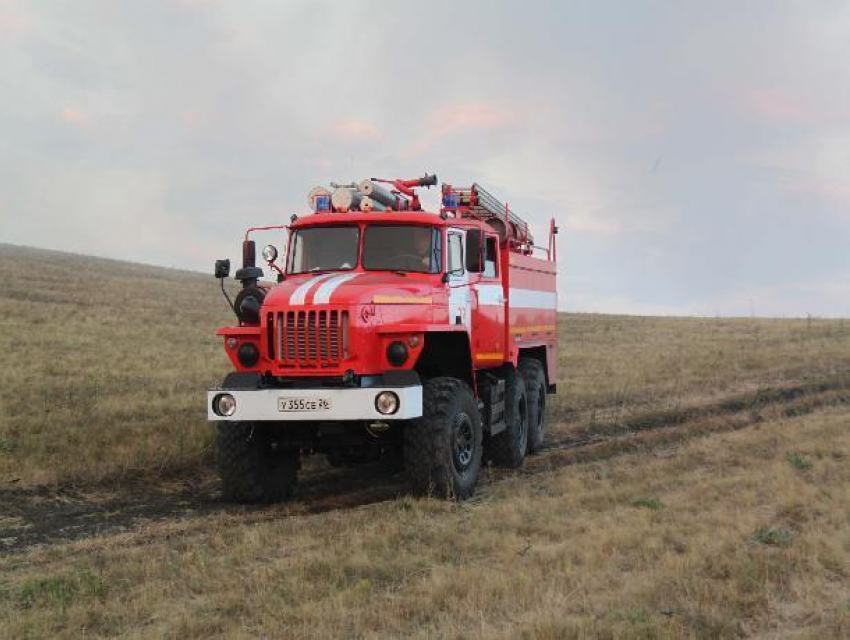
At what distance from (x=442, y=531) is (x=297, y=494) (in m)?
3.41

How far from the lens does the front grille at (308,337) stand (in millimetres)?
8969

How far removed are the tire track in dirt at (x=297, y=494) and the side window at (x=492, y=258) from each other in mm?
2804

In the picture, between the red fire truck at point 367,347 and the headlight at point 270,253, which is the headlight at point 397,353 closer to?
the red fire truck at point 367,347

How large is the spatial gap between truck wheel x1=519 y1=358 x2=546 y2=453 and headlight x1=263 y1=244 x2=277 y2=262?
4801 millimetres

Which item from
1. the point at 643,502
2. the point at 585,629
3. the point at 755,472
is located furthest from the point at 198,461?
the point at 585,629

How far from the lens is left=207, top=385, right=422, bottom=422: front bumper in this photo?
870 centimetres

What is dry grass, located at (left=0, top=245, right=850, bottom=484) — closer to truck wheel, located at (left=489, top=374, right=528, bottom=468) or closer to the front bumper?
the front bumper

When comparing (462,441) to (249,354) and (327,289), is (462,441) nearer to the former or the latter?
(327,289)

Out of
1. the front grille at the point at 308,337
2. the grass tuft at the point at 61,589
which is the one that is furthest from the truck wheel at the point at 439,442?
the grass tuft at the point at 61,589

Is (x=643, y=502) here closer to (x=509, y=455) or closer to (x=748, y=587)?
(x=748, y=587)

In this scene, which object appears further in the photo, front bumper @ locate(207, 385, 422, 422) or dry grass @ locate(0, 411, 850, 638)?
front bumper @ locate(207, 385, 422, 422)

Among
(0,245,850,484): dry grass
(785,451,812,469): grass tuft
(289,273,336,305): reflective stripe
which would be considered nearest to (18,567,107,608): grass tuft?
(289,273,336,305): reflective stripe

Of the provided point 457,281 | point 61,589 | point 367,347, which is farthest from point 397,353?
point 61,589

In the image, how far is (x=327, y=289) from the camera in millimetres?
9273
